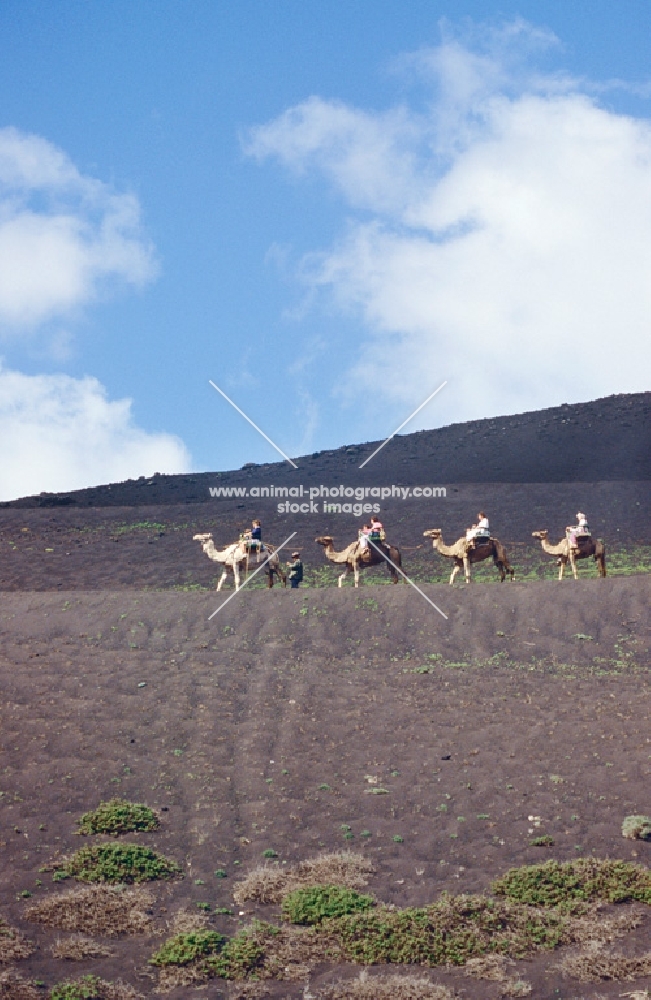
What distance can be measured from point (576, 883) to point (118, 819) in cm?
820

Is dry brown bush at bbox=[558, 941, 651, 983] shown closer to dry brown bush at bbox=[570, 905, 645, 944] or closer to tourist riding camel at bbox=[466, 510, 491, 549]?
dry brown bush at bbox=[570, 905, 645, 944]

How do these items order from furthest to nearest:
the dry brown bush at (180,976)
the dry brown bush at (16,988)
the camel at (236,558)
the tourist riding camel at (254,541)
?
the camel at (236,558) < the tourist riding camel at (254,541) < the dry brown bush at (180,976) < the dry brown bush at (16,988)

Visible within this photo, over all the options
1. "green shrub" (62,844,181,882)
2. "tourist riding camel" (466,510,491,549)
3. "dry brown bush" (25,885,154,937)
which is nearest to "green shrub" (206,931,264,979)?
"dry brown bush" (25,885,154,937)

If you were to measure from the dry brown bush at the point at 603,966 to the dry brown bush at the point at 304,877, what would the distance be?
3.89m

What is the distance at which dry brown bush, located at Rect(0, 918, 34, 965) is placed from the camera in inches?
641

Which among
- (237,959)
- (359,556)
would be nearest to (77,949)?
(237,959)

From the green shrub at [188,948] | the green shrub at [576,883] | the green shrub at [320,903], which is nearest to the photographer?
the green shrub at [188,948]

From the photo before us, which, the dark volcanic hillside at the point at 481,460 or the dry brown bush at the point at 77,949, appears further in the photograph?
the dark volcanic hillside at the point at 481,460

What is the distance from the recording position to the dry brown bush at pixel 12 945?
1628 cm

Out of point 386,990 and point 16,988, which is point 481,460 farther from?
point 16,988

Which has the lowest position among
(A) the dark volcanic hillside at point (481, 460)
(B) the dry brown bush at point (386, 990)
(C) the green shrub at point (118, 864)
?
(B) the dry brown bush at point (386, 990)

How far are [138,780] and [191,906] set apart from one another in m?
5.19

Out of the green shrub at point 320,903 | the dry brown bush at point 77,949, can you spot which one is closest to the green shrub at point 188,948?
the dry brown bush at point 77,949

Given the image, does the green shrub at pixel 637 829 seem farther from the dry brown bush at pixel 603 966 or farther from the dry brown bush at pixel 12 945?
the dry brown bush at pixel 12 945
